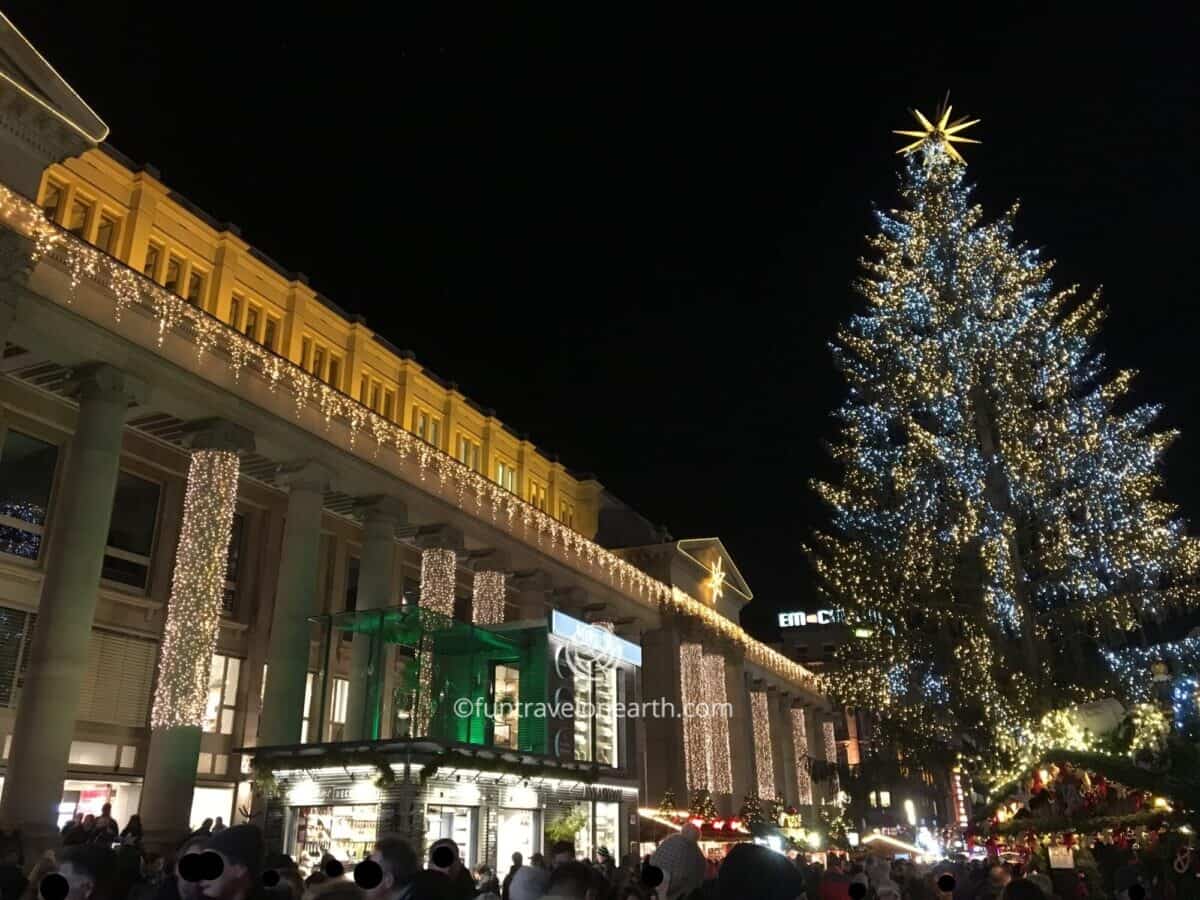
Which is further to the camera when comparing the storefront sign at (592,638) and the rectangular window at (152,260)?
the storefront sign at (592,638)

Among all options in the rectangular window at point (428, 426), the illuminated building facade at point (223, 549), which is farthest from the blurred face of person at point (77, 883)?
the rectangular window at point (428, 426)

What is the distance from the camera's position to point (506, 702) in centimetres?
2478

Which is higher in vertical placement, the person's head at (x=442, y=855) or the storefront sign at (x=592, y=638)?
the storefront sign at (x=592, y=638)

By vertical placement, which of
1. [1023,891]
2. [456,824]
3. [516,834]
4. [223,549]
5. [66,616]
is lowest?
[516,834]

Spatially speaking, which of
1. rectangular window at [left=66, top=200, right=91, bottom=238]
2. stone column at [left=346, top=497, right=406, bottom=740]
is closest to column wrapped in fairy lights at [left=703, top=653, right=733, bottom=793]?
stone column at [left=346, top=497, right=406, bottom=740]

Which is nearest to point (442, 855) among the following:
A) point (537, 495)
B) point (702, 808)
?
point (702, 808)

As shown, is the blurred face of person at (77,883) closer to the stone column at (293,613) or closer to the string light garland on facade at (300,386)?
the string light garland on facade at (300,386)

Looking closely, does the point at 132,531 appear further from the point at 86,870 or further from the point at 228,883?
the point at 228,883

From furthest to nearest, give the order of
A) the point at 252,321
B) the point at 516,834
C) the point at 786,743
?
the point at 786,743
the point at 252,321
the point at 516,834

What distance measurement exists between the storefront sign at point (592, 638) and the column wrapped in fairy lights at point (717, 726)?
1813cm

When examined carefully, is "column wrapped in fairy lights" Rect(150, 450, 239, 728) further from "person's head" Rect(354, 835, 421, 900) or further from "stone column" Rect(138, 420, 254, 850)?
"person's head" Rect(354, 835, 421, 900)

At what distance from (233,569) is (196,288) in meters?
8.82

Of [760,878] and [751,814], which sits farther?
[751,814]

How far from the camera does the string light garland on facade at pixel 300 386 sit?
18.6 metres
